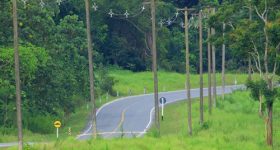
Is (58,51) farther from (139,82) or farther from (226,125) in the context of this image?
(139,82)

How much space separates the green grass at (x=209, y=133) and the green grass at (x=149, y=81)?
62.4 ft

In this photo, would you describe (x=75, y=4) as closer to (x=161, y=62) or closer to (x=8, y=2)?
(x=161, y=62)

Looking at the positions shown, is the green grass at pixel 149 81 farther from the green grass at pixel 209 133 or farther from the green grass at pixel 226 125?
the green grass at pixel 209 133

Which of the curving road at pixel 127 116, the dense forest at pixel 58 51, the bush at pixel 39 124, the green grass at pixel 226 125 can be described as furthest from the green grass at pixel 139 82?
the green grass at pixel 226 125

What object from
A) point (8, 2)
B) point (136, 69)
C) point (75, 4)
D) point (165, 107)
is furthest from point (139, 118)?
point (136, 69)

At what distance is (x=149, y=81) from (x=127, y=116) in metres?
31.7

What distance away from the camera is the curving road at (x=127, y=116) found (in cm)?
5459

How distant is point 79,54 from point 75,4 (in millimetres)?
30695

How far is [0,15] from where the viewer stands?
5738 cm

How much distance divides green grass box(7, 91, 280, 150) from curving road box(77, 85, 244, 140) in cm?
158

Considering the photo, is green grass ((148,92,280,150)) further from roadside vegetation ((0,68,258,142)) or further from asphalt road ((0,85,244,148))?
roadside vegetation ((0,68,258,142))

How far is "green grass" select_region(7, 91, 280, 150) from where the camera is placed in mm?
40469

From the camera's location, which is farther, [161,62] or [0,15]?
[161,62]

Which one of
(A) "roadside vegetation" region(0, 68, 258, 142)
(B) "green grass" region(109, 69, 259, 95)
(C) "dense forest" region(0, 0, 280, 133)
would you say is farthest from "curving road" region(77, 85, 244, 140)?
(B) "green grass" region(109, 69, 259, 95)
